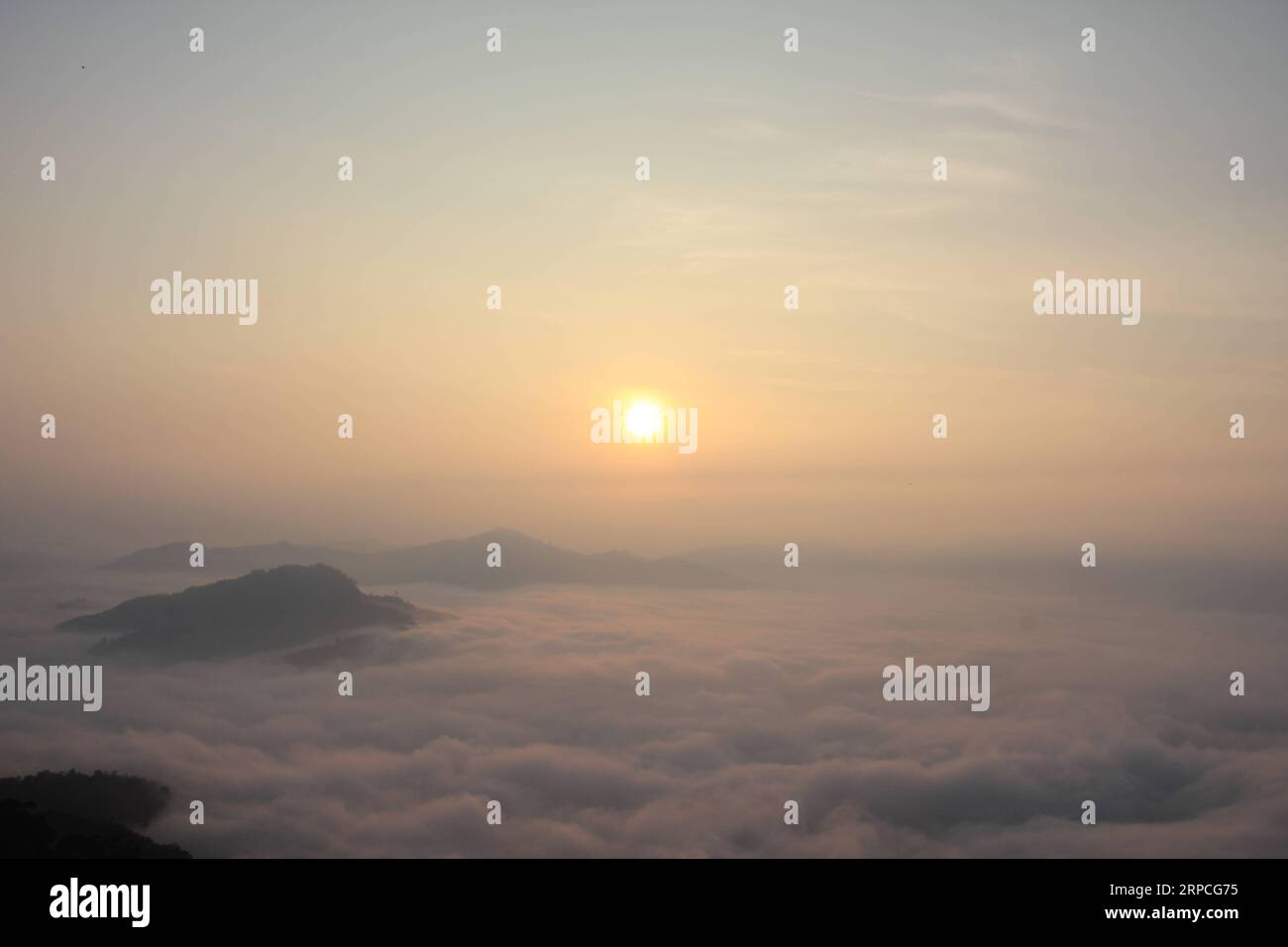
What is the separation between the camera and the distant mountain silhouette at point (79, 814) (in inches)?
3383

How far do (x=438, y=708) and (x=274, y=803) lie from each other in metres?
46.4

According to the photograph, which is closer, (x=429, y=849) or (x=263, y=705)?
(x=429, y=849)

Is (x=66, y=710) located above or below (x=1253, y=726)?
above

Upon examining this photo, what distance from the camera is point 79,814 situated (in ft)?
342

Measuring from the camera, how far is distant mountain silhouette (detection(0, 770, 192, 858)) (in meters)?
85.9

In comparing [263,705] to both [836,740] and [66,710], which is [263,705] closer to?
[66,710]

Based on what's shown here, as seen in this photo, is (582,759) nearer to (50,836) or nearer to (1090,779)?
(50,836)

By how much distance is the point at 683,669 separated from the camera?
192625 mm
